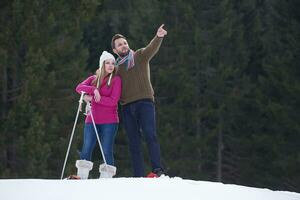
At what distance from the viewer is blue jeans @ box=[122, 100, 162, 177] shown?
7.58m

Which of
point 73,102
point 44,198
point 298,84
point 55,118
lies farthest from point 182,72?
point 44,198

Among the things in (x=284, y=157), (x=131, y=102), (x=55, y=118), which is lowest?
(x=284, y=157)

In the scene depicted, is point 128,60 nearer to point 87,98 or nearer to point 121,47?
point 121,47

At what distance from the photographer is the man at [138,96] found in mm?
7625

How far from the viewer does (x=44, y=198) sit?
18.2 ft

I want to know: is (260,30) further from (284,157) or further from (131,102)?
(131,102)

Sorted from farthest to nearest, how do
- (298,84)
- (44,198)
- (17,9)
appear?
(298,84), (17,9), (44,198)

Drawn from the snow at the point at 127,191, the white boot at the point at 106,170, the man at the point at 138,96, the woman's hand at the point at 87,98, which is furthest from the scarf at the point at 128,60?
the snow at the point at 127,191

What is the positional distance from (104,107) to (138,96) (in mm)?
417

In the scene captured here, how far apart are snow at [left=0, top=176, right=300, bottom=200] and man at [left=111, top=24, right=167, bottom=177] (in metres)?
1.17

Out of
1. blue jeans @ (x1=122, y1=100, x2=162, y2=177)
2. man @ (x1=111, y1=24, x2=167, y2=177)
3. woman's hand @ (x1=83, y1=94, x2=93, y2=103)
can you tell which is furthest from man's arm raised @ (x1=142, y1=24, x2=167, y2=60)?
woman's hand @ (x1=83, y1=94, x2=93, y2=103)

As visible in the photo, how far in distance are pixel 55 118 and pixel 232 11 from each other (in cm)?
1031

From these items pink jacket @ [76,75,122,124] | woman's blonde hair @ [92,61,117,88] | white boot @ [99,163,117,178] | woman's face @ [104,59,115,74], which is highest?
woman's face @ [104,59,115,74]

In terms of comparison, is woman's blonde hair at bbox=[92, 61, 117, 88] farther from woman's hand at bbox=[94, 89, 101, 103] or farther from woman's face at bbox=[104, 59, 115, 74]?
woman's hand at bbox=[94, 89, 101, 103]
